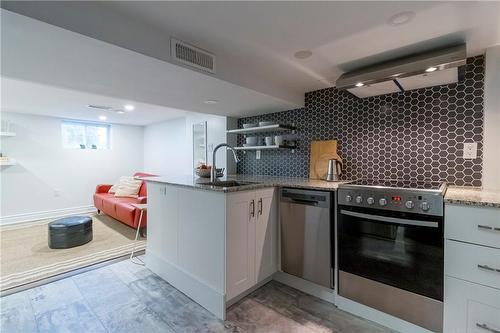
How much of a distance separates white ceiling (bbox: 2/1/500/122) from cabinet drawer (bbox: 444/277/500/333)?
5.21 ft

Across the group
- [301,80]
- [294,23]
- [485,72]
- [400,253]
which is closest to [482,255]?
[400,253]

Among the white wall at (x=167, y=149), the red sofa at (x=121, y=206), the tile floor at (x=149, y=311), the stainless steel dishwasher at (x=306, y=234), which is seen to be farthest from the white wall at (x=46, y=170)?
the stainless steel dishwasher at (x=306, y=234)

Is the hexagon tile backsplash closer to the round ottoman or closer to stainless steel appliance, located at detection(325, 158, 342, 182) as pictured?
stainless steel appliance, located at detection(325, 158, 342, 182)

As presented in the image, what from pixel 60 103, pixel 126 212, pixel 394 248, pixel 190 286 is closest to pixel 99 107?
pixel 60 103

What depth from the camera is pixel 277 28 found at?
1.52 m

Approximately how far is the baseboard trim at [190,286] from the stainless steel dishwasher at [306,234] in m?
0.72

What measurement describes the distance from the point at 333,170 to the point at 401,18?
140 centimetres

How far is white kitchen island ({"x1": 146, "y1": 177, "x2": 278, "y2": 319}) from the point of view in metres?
1.83

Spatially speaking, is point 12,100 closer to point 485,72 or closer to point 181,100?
point 181,100

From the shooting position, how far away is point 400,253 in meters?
1.62

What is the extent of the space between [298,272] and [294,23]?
1.99 metres

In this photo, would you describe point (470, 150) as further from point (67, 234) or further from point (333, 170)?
point (67, 234)

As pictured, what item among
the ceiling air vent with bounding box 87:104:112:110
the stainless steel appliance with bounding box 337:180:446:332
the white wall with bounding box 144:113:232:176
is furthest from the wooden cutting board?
the ceiling air vent with bounding box 87:104:112:110

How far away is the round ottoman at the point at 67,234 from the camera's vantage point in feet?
10.2
